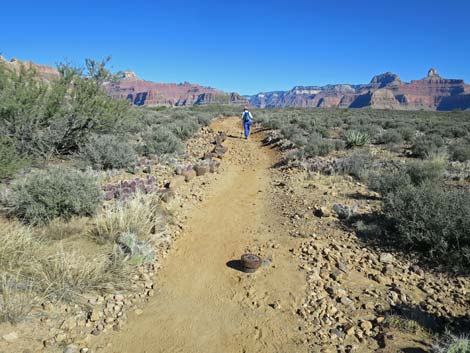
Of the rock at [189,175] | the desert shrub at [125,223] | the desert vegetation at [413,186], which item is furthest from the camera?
the rock at [189,175]

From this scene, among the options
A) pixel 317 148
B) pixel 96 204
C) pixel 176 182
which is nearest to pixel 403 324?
pixel 96 204

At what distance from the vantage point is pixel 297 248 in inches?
184

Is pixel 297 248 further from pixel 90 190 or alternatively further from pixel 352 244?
pixel 90 190

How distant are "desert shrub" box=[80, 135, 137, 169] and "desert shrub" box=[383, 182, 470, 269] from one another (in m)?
6.67

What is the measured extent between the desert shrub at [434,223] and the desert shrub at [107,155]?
6672mm

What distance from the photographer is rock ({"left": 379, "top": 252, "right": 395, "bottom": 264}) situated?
166 inches

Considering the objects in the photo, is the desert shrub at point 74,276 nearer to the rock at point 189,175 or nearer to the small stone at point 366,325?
the small stone at point 366,325

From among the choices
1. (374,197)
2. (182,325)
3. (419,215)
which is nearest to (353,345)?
(182,325)

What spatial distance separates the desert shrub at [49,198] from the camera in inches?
177

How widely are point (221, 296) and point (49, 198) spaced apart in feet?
10.2

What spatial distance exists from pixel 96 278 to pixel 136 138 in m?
10.4

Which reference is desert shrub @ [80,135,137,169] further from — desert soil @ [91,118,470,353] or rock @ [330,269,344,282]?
rock @ [330,269,344,282]

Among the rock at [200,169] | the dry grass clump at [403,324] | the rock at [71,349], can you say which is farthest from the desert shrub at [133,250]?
the rock at [200,169]

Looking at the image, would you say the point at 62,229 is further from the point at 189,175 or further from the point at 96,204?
the point at 189,175
